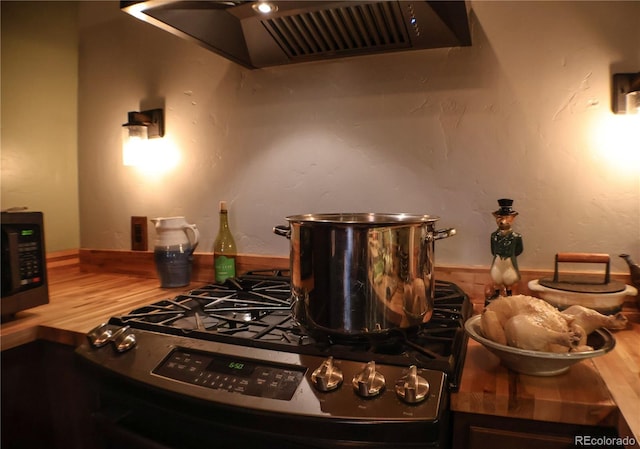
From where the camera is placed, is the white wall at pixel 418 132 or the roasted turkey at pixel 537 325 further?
the white wall at pixel 418 132

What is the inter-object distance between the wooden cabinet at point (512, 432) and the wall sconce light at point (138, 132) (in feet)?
4.47

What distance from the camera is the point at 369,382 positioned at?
60 cm

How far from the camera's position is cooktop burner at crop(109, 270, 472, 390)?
697mm

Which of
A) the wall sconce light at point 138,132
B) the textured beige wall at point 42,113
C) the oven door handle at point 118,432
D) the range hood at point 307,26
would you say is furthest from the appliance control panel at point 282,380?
the textured beige wall at point 42,113

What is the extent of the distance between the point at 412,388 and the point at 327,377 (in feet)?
0.41

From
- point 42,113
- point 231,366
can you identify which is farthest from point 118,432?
point 42,113

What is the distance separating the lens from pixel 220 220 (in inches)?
54.7

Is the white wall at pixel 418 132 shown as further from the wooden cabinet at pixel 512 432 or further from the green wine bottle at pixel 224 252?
the wooden cabinet at pixel 512 432

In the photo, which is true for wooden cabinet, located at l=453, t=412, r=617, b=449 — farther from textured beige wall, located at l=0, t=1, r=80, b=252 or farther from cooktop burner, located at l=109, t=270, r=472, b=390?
textured beige wall, located at l=0, t=1, r=80, b=252

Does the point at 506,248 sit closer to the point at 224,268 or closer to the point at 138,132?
the point at 224,268

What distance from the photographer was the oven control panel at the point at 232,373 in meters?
0.64

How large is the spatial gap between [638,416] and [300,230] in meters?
0.56

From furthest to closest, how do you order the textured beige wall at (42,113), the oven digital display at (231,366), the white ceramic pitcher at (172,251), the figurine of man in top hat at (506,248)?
the textured beige wall at (42,113), the white ceramic pitcher at (172,251), the figurine of man in top hat at (506,248), the oven digital display at (231,366)

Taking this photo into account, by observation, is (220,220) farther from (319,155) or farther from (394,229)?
(394,229)
